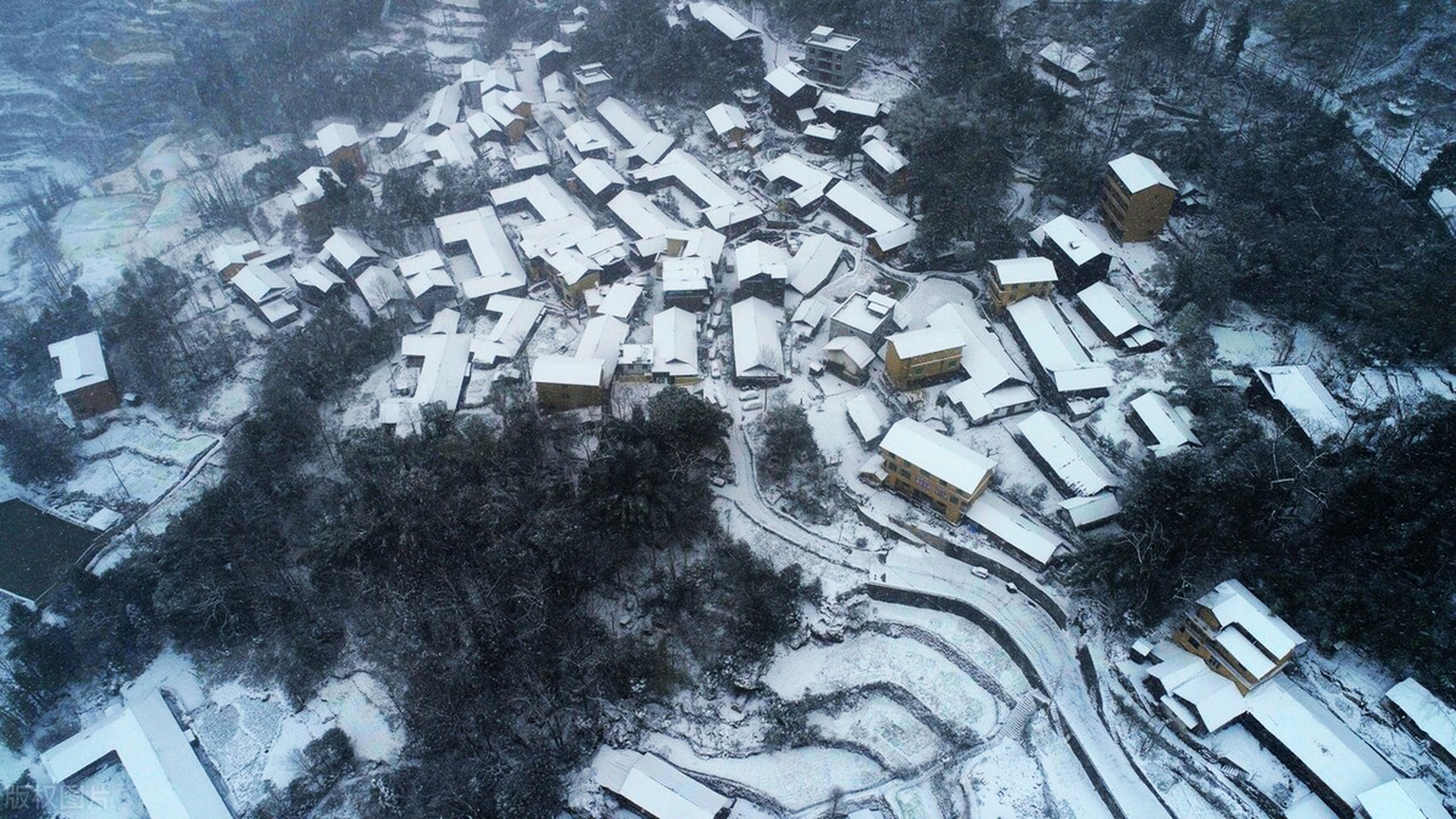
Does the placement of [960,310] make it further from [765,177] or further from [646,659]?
[646,659]

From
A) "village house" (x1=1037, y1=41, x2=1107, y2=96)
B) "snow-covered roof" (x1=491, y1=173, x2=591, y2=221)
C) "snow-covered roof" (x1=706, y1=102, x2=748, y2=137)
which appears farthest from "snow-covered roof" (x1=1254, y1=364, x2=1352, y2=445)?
→ "snow-covered roof" (x1=491, y1=173, x2=591, y2=221)

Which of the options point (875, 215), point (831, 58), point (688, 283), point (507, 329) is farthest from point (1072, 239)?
point (507, 329)

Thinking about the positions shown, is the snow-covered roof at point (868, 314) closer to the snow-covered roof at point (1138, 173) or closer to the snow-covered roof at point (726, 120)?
the snow-covered roof at point (1138, 173)

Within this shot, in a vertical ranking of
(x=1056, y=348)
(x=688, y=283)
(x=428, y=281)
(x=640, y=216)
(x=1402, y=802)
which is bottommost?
(x=428, y=281)

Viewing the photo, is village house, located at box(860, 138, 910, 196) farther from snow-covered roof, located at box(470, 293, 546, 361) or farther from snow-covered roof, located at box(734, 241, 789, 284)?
snow-covered roof, located at box(470, 293, 546, 361)

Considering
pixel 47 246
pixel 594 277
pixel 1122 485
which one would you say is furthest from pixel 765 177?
pixel 47 246

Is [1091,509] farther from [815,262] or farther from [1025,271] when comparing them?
[815,262]
